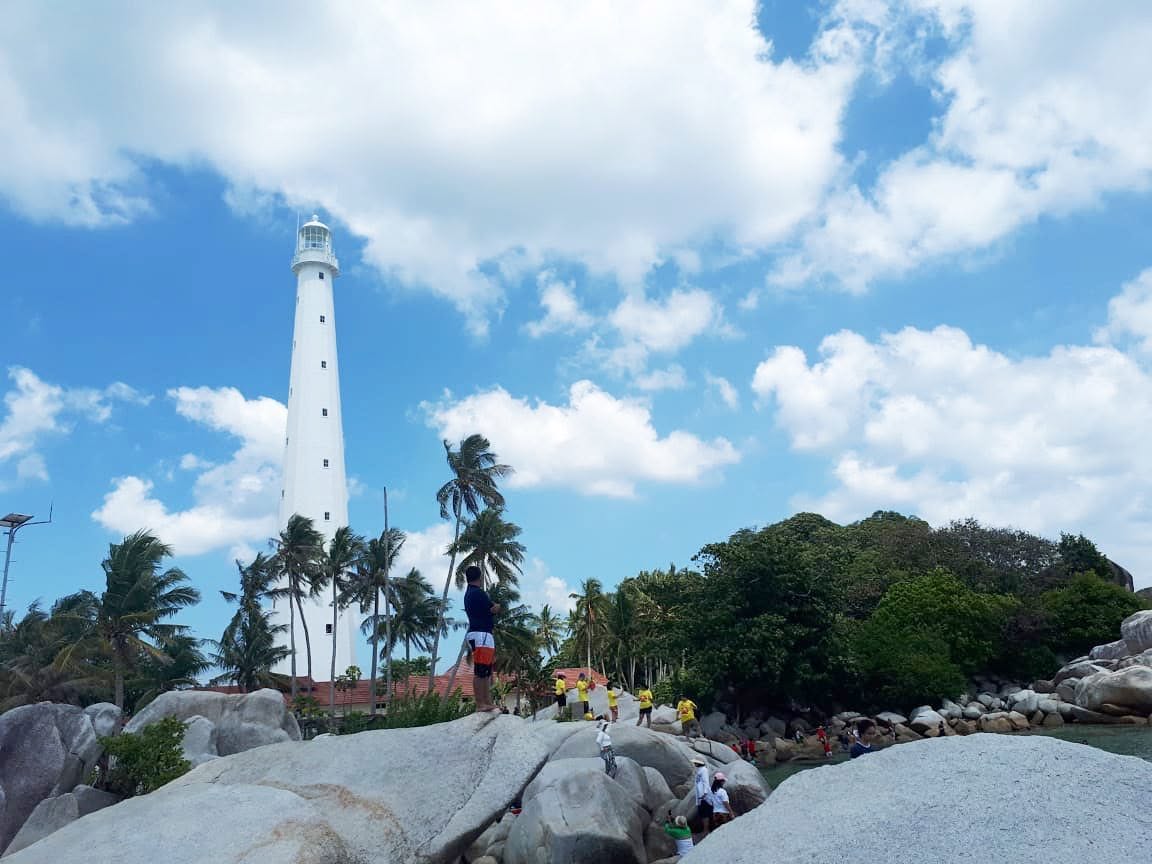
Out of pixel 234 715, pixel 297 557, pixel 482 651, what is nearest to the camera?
pixel 482 651

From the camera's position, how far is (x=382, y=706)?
4934cm

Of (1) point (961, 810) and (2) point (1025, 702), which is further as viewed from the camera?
(2) point (1025, 702)

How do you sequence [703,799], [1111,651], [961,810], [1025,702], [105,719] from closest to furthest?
1. [961,810]
2. [703,799]
3. [105,719]
4. [1025,702]
5. [1111,651]

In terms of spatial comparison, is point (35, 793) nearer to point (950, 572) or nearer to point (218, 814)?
point (218, 814)

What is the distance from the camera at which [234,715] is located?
2366 centimetres

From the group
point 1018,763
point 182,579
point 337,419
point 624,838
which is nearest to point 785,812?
point 1018,763

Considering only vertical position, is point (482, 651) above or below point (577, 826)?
above

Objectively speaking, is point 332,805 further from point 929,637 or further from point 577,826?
point 929,637

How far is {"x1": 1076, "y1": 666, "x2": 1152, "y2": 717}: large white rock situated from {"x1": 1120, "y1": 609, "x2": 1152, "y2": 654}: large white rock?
198 inches

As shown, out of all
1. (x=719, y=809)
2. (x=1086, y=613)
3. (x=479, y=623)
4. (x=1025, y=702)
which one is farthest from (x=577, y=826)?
(x=1086, y=613)

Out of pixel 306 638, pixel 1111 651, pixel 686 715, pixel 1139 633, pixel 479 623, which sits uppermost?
pixel 306 638

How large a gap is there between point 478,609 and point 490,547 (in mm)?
34120

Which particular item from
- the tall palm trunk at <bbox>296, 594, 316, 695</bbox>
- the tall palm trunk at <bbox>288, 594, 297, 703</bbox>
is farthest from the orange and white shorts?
the tall palm trunk at <bbox>296, 594, 316, 695</bbox>

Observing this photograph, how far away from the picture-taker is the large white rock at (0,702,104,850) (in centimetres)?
1499
